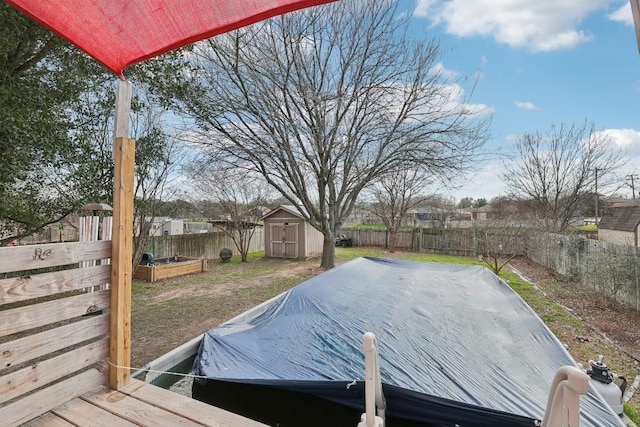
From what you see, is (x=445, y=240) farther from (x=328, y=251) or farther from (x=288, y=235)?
(x=288, y=235)

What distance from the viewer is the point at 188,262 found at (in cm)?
938

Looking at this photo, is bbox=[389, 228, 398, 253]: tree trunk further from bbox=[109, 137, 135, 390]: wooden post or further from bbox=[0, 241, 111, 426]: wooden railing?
bbox=[0, 241, 111, 426]: wooden railing

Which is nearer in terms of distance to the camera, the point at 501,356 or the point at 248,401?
the point at 501,356

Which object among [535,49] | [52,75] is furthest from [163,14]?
[535,49]

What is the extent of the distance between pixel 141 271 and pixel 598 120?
1602 cm

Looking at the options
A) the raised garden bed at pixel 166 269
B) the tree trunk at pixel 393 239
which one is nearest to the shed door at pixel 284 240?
the raised garden bed at pixel 166 269

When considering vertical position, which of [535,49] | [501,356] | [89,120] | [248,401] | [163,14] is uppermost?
[535,49]

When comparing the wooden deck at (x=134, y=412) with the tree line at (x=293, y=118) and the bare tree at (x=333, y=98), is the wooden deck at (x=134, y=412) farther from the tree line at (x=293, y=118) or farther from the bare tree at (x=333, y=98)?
the bare tree at (x=333, y=98)

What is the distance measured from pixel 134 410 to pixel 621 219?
19803mm

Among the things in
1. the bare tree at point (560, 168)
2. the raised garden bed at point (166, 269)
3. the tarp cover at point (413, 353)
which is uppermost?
the bare tree at point (560, 168)

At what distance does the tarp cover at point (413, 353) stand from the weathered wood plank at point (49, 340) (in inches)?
37.4

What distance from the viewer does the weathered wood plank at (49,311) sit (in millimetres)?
1512

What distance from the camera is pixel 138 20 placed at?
1.60 metres

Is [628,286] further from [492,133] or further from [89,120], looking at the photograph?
[89,120]
